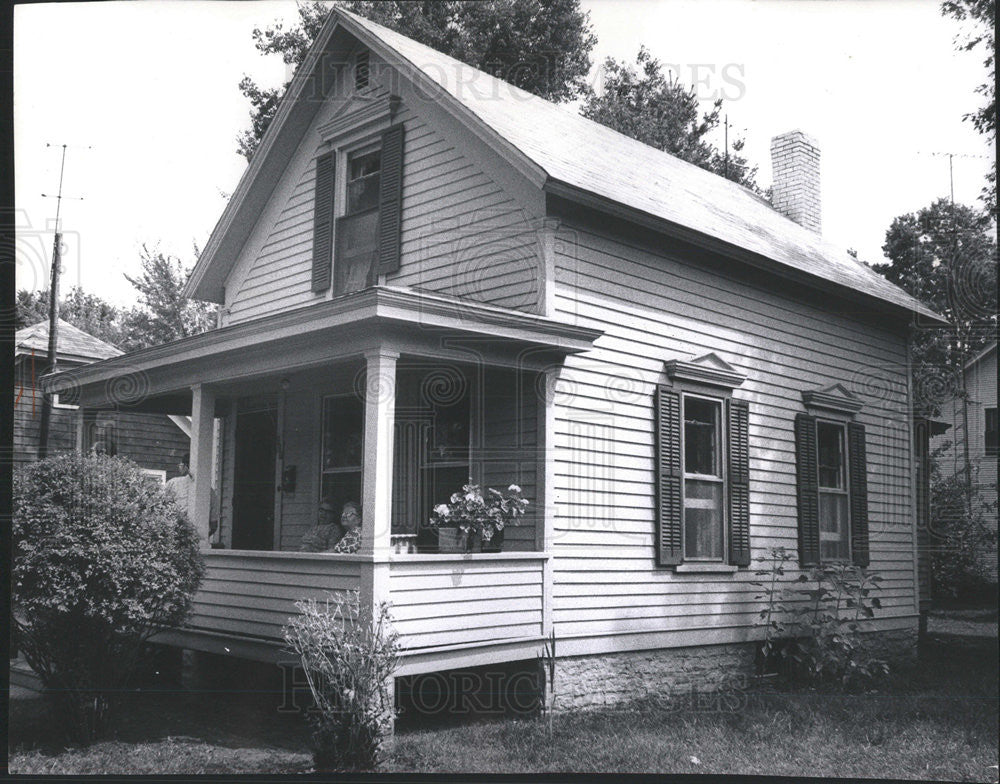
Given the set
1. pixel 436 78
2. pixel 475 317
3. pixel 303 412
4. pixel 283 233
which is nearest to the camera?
A: pixel 475 317

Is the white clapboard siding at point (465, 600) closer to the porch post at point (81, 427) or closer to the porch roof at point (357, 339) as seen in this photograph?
the porch roof at point (357, 339)

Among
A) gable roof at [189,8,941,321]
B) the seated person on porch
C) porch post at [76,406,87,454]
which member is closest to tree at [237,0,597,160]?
gable roof at [189,8,941,321]

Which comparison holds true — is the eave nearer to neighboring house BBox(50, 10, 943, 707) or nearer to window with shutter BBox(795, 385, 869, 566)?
neighboring house BBox(50, 10, 943, 707)

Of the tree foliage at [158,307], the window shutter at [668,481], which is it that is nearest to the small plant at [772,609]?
the window shutter at [668,481]

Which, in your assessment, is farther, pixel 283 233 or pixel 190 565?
pixel 283 233

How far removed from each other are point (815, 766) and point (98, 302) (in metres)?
36.5

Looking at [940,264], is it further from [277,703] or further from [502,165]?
[277,703]

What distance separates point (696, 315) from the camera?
1091cm

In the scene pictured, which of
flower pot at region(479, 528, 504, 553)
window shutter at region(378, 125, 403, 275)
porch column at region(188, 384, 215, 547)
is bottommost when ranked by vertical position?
flower pot at region(479, 528, 504, 553)

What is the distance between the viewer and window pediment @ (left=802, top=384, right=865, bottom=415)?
12352 millimetres

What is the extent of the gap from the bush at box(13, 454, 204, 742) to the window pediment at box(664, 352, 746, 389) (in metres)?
5.14

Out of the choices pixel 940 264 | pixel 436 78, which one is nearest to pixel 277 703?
pixel 436 78

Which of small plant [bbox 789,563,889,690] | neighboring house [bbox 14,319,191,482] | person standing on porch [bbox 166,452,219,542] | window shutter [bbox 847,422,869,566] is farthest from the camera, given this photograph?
neighboring house [bbox 14,319,191,482]

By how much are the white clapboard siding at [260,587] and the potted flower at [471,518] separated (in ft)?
3.40
